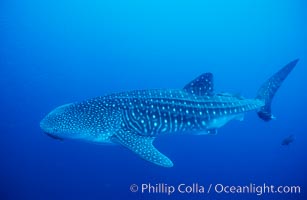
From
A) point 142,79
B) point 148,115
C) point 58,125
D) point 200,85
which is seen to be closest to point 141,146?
point 148,115

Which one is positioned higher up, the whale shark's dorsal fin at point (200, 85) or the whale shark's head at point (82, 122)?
the whale shark's dorsal fin at point (200, 85)

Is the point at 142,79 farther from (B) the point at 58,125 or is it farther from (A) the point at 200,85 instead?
(B) the point at 58,125

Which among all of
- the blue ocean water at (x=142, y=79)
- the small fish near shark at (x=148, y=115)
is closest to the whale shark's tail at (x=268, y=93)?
the small fish near shark at (x=148, y=115)

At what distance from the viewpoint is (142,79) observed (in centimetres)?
2641

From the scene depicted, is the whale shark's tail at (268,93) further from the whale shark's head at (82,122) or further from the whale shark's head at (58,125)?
the whale shark's head at (58,125)

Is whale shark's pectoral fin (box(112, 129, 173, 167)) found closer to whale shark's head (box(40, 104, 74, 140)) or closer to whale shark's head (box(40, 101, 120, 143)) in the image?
whale shark's head (box(40, 101, 120, 143))

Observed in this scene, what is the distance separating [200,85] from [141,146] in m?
1.76

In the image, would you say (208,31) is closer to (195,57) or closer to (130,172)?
(195,57)

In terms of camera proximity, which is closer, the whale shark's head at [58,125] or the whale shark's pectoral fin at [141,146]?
the whale shark's head at [58,125]

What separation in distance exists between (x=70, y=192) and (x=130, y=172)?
252 cm

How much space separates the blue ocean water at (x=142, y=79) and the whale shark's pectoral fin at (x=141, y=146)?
3303mm

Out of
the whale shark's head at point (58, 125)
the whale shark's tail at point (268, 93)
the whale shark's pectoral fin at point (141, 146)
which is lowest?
the whale shark's pectoral fin at point (141, 146)

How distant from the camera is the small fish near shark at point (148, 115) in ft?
17.8

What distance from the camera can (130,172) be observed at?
13.3 m
